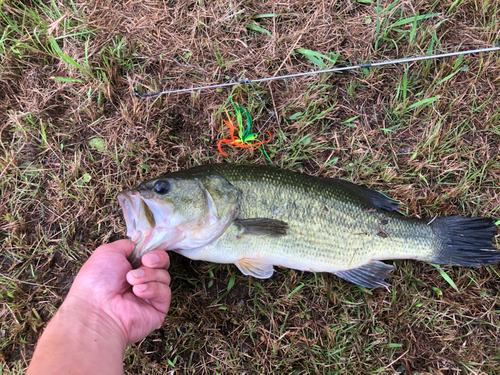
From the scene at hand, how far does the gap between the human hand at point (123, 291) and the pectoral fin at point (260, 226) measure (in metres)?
0.71

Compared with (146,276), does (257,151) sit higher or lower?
higher

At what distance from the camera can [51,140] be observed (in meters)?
3.20

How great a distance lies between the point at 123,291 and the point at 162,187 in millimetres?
940

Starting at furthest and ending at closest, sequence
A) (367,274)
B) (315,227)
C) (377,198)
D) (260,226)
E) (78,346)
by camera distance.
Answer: (377,198), (367,274), (315,227), (260,226), (78,346)

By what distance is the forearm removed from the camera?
1.95m

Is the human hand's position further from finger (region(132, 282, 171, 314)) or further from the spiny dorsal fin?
the spiny dorsal fin

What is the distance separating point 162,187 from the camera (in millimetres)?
2484

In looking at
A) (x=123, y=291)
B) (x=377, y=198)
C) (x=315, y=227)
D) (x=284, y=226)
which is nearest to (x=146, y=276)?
(x=123, y=291)

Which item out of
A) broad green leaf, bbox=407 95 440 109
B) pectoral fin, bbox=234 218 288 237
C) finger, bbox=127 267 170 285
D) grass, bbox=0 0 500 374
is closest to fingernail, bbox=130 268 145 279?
finger, bbox=127 267 170 285

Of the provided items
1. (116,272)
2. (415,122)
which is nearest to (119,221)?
(116,272)

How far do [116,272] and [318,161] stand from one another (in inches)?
88.4

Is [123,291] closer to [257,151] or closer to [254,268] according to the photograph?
[254,268]

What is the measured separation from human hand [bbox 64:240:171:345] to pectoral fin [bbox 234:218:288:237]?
708 millimetres

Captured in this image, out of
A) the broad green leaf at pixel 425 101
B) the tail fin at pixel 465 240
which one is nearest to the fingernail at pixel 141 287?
the tail fin at pixel 465 240
